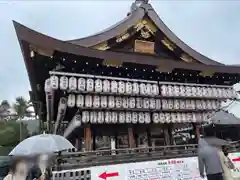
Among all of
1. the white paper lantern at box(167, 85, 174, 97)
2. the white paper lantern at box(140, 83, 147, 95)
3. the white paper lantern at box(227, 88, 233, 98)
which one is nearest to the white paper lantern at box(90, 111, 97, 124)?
the white paper lantern at box(140, 83, 147, 95)

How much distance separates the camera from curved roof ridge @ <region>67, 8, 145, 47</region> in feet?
28.4

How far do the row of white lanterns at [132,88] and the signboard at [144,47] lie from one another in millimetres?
1737

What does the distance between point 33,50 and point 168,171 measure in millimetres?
5462

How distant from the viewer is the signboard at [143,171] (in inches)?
249

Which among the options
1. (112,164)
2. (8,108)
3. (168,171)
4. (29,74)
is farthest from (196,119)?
(8,108)

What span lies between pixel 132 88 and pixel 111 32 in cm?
240

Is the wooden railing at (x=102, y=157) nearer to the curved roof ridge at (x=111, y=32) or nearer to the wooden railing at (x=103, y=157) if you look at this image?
the wooden railing at (x=103, y=157)

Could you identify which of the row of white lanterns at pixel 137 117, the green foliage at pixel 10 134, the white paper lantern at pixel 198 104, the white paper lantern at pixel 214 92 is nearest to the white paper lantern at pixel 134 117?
the row of white lanterns at pixel 137 117

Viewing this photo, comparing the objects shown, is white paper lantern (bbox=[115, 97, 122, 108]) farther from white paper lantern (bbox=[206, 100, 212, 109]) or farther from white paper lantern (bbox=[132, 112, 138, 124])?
white paper lantern (bbox=[206, 100, 212, 109])

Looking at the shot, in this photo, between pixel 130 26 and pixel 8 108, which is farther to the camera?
pixel 8 108

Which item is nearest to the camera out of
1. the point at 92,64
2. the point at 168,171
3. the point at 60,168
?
the point at 60,168

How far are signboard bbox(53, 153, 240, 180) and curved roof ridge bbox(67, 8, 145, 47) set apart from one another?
436 centimetres

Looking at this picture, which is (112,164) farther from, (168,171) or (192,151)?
(192,151)

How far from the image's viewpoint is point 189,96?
9328 millimetres
